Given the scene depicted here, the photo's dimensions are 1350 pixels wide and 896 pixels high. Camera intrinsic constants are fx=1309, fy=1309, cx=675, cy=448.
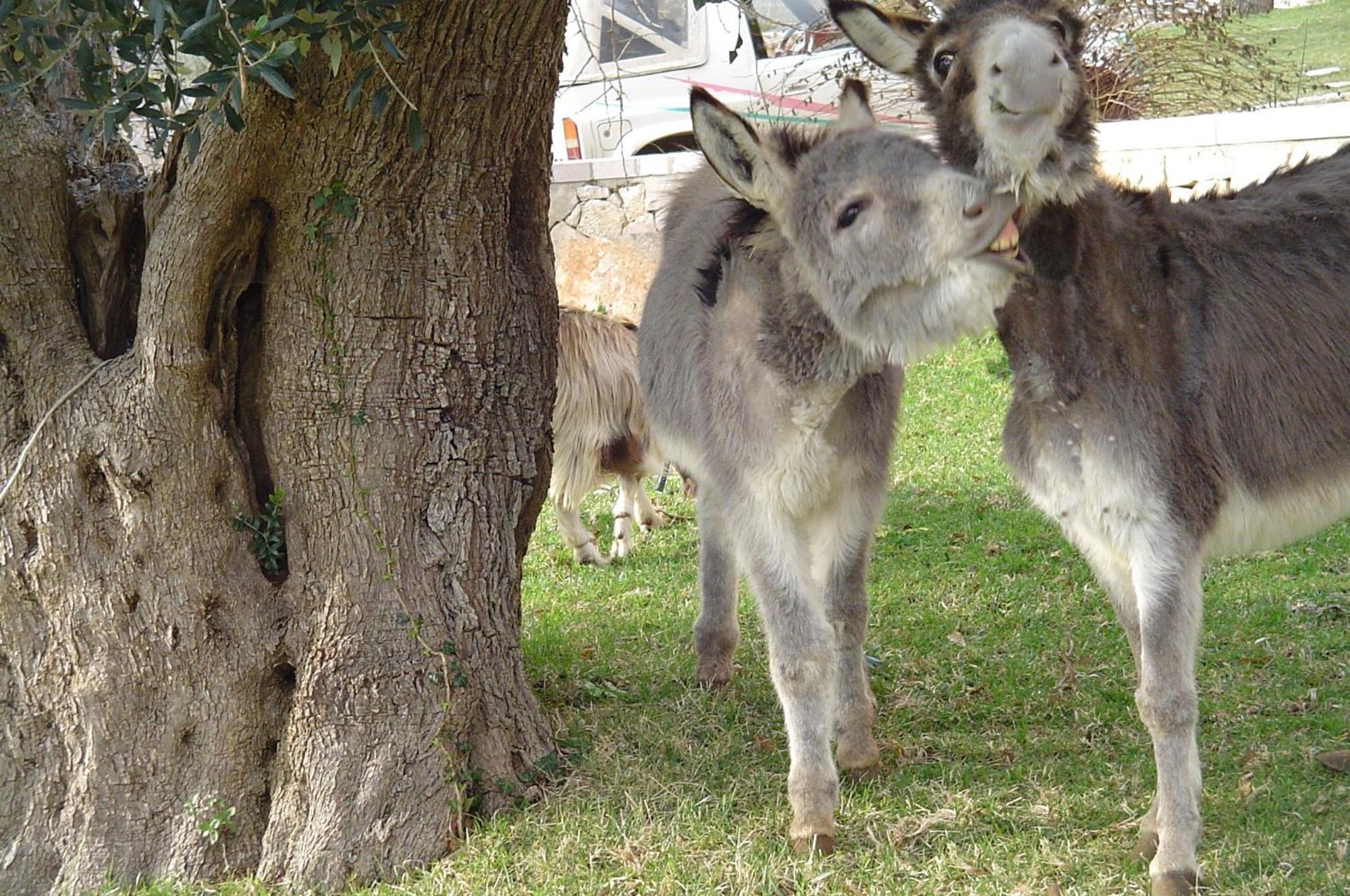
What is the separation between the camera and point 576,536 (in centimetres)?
700

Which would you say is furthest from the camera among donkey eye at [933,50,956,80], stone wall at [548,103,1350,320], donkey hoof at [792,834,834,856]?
stone wall at [548,103,1350,320]

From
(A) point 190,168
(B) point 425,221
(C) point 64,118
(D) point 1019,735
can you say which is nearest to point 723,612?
(D) point 1019,735

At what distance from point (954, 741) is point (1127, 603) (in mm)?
964

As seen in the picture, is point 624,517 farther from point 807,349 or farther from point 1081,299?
point 1081,299

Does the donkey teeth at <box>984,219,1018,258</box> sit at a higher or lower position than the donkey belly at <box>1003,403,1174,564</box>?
higher

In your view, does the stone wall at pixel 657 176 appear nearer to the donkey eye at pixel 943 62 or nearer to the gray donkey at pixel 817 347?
the gray donkey at pixel 817 347

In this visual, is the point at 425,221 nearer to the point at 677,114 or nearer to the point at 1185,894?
the point at 1185,894

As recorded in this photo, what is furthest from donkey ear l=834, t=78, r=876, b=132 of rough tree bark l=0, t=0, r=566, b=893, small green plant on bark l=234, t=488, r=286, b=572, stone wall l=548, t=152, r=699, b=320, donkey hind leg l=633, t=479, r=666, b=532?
stone wall l=548, t=152, r=699, b=320

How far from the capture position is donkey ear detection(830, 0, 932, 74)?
3572 mm

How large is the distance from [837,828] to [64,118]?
3.12 m

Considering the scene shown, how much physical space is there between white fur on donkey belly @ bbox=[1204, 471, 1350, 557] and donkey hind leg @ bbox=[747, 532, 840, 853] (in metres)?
1.09

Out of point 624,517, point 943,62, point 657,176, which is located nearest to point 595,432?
point 624,517

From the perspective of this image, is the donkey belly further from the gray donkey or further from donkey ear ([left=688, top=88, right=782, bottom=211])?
donkey ear ([left=688, top=88, right=782, bottom=211])

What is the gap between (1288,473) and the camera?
139 inches
